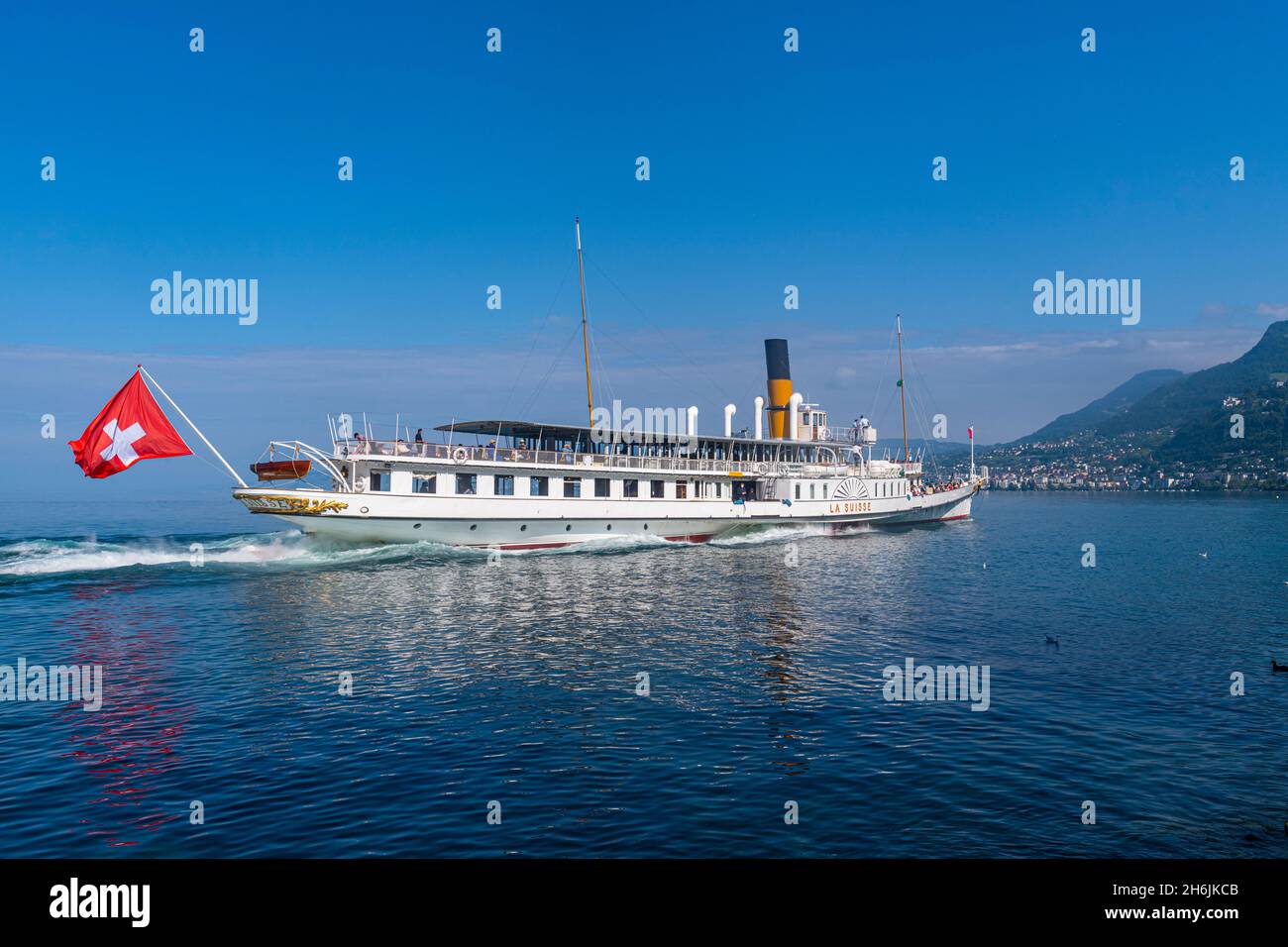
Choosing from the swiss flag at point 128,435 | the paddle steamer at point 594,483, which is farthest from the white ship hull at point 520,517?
the swiss flag at point 128,435

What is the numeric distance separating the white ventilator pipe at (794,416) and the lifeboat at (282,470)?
44.1 m

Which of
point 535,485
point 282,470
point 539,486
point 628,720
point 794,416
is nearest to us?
point 628,720

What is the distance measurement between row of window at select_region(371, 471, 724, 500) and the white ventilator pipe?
1427 centimetres

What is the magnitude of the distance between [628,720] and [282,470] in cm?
3206

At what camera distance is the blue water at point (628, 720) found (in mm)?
13273

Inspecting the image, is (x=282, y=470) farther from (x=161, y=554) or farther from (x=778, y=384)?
(x=778, y=384)

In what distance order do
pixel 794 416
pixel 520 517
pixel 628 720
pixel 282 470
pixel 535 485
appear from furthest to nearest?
pixel 794 416 < pixel 535 485 < pixel 520 517 < pixel 282 470 < pixel 628 720

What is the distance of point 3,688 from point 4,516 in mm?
88418

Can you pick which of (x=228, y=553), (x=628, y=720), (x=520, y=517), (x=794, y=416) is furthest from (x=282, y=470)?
(x=794, y=416)

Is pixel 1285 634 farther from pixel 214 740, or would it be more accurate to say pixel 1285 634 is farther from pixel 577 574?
pixel 214 740

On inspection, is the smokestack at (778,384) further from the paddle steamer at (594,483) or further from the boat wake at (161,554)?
the boat wake at (161,554)

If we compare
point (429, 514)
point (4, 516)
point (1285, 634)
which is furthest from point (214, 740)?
point (4, 516)

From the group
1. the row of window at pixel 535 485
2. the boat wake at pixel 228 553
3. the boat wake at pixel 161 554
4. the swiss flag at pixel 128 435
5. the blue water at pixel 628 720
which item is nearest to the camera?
the blue water at pixel 628 720

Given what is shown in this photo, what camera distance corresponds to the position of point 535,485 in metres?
51.9
